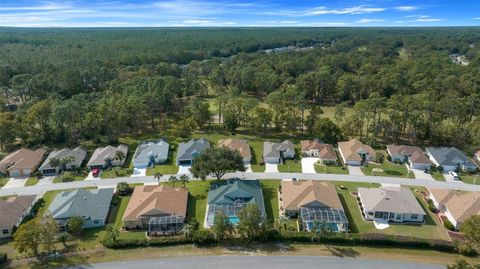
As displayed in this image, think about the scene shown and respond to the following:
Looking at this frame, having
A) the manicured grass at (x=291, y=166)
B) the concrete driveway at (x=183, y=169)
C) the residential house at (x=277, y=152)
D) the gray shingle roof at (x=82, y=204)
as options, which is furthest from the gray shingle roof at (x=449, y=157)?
the gray shingle roof at (x=82, y=204)

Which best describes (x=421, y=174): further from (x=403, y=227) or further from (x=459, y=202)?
(x=403, y=227)

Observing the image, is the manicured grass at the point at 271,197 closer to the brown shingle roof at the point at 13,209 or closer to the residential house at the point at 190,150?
the residential house at the point at 190,150

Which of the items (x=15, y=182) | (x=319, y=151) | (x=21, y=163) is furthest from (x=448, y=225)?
(x=21, y=163)

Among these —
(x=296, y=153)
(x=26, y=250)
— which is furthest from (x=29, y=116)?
(x=296, y=153)

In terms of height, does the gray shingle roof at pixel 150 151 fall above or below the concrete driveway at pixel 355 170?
above

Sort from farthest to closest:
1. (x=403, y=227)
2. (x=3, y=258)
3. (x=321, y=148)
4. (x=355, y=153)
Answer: (x=321, y=148) < (x=355, y=153) < (x=403, y=227) < (x=3, y=258)
